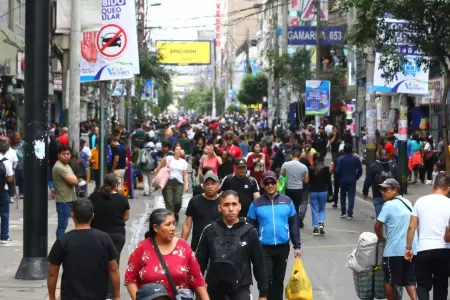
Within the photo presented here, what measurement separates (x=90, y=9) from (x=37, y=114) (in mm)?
7404

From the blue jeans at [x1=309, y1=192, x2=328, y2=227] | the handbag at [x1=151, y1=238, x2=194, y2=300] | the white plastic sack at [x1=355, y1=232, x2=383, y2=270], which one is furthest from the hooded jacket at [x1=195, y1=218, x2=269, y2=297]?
the blue jeans at [x1=309, y1=192, x2=328, y2=227]

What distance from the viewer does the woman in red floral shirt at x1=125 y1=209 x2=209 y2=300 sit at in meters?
6.53

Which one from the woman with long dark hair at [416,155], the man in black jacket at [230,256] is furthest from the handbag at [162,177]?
the woman with long dark hair at [416,155]

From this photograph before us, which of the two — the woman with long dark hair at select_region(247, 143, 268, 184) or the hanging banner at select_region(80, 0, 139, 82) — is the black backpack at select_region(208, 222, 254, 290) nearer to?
the hanging banner at select_region(80, 0, 139, 82)

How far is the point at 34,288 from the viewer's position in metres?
11.1

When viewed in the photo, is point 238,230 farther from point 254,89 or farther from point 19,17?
point 254,89

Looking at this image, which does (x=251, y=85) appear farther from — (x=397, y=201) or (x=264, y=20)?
(x=397, y=201)

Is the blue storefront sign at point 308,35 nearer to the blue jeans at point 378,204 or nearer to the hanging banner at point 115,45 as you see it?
the hanging banner at point 115,45

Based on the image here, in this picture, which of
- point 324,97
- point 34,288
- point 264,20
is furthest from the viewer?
point 264,20

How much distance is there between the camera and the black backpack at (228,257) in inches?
288

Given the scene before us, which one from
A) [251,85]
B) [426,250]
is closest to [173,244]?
[426,250]

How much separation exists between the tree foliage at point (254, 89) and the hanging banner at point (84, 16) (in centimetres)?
5747

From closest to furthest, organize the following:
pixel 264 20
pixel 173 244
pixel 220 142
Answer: pixel 173 244, pixel 220 142, pixel 264 20

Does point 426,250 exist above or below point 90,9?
below
